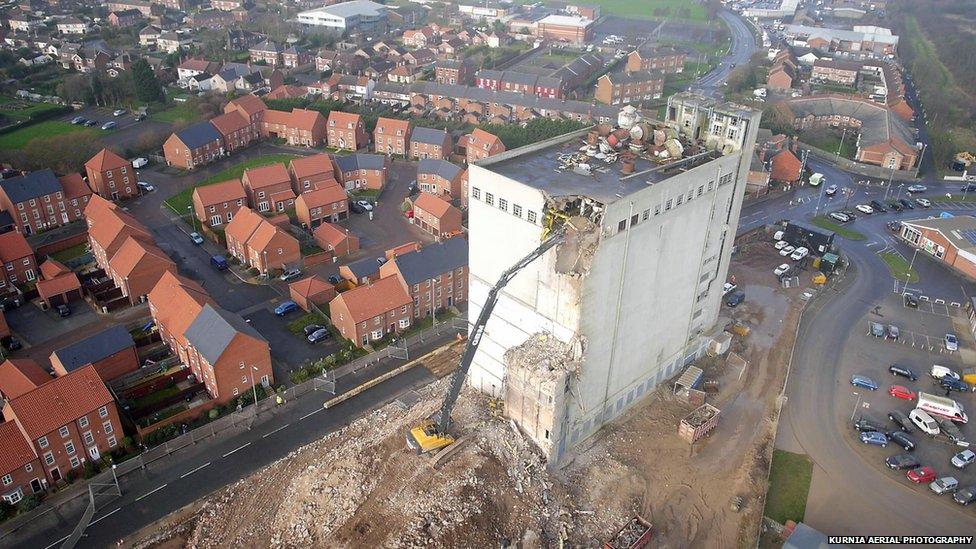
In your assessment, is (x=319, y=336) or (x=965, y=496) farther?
(x=319, y=336)

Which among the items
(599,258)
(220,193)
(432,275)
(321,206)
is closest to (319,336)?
(432,275)

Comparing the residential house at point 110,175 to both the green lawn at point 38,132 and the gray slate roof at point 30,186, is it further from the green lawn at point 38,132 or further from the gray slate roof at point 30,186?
the green lawn at point 38,132

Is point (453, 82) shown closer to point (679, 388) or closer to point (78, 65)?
point (78, 65)

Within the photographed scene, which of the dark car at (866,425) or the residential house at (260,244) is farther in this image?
the residential house at (260,244)

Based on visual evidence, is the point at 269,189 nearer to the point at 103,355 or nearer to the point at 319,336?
the point at 319,336

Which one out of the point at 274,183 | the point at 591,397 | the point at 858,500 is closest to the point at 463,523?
the point at 591,397

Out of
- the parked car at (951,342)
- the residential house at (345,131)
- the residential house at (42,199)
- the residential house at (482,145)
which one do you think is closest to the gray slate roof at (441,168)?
the residential house at (482,145)

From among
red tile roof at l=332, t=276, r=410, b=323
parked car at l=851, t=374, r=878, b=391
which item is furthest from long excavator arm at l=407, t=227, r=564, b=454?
parked car at l=851, t=374, r=878, b=391
